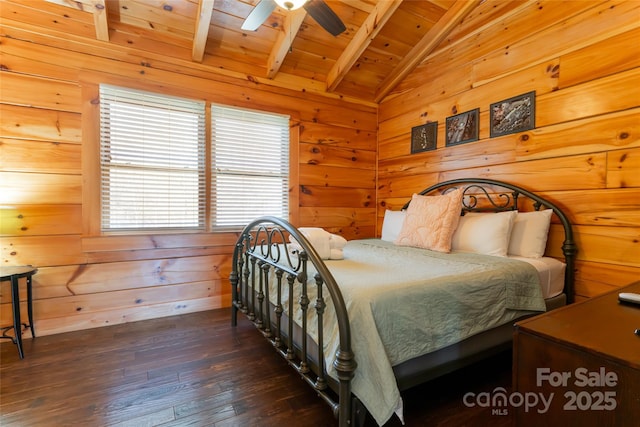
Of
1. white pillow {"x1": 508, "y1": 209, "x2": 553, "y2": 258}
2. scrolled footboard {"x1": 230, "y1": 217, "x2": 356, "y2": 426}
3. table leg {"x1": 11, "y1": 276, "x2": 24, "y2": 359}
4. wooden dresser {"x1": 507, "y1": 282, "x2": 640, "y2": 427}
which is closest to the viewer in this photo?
wooden dresser {"x1": 507, "y1": 282, "x2": 640, "y2": 427}

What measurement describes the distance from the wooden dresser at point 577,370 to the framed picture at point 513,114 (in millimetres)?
1843

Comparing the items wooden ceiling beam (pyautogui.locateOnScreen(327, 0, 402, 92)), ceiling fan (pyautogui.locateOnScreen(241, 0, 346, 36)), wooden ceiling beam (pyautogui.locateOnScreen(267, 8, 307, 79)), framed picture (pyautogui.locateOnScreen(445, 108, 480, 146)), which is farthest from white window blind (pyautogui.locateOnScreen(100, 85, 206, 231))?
framed picture (pyautogui.locateOnScreen(445, 108, 480, 146))

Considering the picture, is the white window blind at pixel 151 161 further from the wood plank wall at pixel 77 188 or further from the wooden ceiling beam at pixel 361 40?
the wooden ceiling beam at pixel 361 40

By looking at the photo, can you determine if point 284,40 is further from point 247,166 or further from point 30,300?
point 30,300

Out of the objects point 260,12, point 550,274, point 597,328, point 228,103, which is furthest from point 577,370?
point 228,103

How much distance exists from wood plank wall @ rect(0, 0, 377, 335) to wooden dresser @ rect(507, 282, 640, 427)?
8.69 ft

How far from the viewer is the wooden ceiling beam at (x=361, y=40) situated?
2.69 meters

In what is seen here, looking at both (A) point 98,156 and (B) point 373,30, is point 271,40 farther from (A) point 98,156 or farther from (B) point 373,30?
(A) point 98,156

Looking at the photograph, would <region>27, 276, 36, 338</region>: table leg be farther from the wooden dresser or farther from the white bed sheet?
the white bed sheet

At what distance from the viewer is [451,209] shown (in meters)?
2.38

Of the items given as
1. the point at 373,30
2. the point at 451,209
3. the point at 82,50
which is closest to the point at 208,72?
the point at 82,50

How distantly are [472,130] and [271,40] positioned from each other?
2.16 m

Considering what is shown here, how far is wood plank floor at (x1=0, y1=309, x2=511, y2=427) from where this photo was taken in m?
1.46

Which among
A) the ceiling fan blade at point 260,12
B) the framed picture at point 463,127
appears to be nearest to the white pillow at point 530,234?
the framed picture at point 463,127
